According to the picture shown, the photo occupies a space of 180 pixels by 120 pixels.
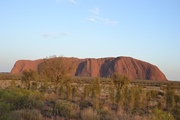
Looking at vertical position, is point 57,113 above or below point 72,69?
below

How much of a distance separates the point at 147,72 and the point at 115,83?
138 m

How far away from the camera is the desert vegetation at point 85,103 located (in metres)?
12.1

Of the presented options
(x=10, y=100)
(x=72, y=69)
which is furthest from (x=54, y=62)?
(x=10, y=100)

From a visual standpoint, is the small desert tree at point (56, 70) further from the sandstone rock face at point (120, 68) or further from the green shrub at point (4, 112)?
the sandstone rock face at point (120, 68)

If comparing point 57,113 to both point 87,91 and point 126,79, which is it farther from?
point 87,91

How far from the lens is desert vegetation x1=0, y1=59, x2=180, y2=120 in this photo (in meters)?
12.1

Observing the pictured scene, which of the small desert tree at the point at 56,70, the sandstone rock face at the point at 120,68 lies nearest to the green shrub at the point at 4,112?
the small desert tree at the point at 56,70

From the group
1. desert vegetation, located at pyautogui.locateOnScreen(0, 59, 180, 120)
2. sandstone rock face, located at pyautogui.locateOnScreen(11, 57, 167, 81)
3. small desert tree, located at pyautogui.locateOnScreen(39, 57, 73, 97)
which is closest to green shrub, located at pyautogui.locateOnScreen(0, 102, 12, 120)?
desert vegetation, located at pyautogui.locateOnScreen(0, 59, 180, 120)

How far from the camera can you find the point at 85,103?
2405 cm

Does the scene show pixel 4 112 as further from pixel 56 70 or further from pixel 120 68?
pixel 120 68

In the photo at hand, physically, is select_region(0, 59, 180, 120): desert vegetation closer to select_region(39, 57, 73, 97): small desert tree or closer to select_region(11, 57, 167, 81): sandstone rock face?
select_region(39, 57, 73, 97): small desert tree

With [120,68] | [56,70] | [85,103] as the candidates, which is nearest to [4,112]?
[85,103]

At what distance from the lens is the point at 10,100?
50.0 feet

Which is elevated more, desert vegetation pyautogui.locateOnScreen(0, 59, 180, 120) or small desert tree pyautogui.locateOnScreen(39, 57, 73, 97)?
small desert tree pyautogui.locateOnScreen(39, 57, 73, 97)
